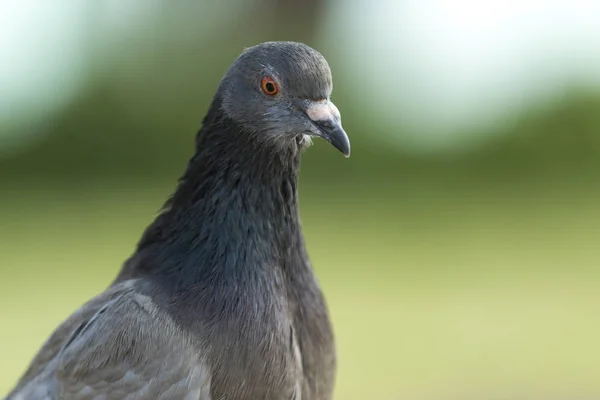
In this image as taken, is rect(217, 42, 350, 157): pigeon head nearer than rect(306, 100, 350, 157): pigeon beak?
No

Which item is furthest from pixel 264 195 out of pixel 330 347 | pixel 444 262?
pixel 444 262

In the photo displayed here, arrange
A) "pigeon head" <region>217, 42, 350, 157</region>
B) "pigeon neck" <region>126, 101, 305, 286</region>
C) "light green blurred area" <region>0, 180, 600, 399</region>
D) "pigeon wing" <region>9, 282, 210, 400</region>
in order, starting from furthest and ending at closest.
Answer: "light green blurred area" <region>0, 180, 600, 399</region>, "pigeon neck" <region>126, 101, 305, 286</region>, "pigeon head" <region>217, 42, 350, 157</region>, "pigeon wing" <region>9, 282, 210, 400</region>

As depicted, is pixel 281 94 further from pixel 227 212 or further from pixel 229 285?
pixel 229 285

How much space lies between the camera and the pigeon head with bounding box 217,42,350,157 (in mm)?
4074

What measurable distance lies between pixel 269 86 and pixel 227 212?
0.65m

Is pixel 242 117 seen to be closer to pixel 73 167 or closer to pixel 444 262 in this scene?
pixel 444 262

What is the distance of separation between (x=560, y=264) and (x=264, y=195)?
407 inches

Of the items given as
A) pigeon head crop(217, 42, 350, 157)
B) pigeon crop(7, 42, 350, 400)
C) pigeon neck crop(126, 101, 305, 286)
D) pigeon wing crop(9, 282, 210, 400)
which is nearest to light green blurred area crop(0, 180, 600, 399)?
pigeon crop(7, 42, 350, 400)

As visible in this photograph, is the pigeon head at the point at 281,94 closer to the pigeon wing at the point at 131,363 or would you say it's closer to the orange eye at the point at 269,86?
the orange eye at the point at 269,86

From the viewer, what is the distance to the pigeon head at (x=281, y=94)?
4.07 meters

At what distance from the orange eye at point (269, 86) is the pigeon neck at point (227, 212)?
0.23m

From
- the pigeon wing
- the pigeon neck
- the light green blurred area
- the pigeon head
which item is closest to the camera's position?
the pigeon wing

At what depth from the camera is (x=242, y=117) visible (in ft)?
13.7

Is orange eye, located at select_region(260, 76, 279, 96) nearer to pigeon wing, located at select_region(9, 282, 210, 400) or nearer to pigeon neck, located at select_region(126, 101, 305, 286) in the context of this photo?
pigeon neck, located at select_region(126, 101, 305, 286)
